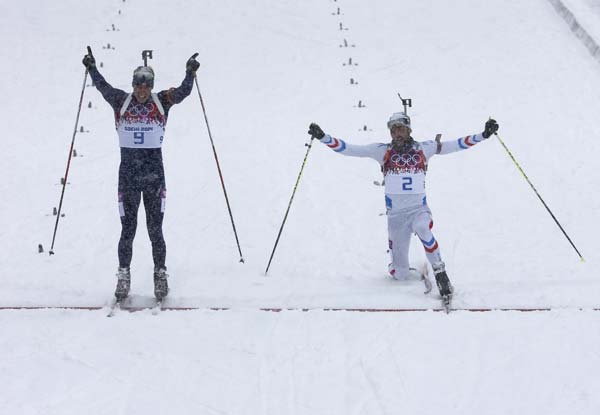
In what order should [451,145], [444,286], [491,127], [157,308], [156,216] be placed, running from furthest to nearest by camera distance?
[451,145] < [491,127] < [156,216] < [444,286] < [157,308]

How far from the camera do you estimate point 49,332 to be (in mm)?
6145

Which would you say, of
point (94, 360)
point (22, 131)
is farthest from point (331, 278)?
point (22, 131)

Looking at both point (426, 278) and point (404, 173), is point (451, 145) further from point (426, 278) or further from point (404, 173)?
point (426, 278)

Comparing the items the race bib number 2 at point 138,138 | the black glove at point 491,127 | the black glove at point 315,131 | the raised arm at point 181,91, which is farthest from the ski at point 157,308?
the black glove at point 491,127

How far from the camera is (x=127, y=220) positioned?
6902 mm

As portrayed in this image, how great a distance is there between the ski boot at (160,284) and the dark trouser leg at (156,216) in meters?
0.08

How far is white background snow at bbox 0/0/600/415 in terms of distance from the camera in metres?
5.39

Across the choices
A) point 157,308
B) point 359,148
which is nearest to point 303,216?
point 359,148

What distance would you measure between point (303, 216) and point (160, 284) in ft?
11.3

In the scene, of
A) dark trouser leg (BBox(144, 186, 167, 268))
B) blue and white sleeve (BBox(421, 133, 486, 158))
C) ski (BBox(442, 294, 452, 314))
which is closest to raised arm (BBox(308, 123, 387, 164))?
blue and white sleeve (BBox(421, 133, 486, 158))

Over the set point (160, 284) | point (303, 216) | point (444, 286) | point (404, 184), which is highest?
point (303, 216)

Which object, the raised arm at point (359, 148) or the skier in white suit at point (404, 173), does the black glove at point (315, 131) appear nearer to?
the skier in white suit at point (404, 173)

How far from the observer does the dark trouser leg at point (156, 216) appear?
22.8 feet

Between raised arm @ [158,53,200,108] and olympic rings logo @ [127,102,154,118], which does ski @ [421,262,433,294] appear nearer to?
raised arm @ [158,53,200,108]
